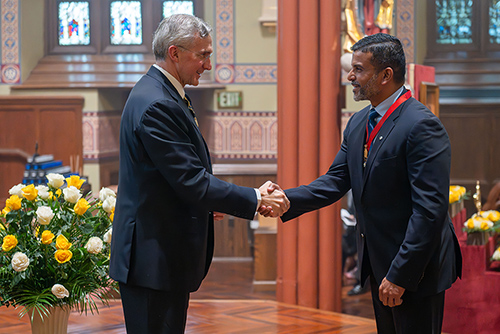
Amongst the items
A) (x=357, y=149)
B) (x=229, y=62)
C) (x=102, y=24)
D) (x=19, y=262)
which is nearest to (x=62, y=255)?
(x=19, y=262)

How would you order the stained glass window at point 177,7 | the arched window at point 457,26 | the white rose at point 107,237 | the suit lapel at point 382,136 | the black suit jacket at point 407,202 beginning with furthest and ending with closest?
the stained glass window at point 177,7
the arched window at point 457,26
the white rose at point 107,237
the suit lapel at point 382,136
the black suit jacket at point 407,202

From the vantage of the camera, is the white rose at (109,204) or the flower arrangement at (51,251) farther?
the white rose at (109,204)

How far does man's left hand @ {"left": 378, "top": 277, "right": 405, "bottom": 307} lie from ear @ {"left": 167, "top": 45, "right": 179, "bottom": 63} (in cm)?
97

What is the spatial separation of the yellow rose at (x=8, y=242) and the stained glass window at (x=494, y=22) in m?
5.63

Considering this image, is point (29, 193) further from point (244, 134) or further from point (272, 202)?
point (244, 134)

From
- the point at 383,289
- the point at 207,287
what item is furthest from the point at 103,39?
the point at 383,289

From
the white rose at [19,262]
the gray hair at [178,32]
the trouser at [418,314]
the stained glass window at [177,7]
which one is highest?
the stained glass window at [177,7]

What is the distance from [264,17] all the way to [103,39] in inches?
73.0

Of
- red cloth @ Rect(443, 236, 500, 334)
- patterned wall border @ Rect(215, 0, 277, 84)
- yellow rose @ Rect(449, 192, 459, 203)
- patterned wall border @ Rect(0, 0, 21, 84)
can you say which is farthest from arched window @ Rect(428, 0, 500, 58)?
patterned wall border @ Rect(0, 0, 21, 84)

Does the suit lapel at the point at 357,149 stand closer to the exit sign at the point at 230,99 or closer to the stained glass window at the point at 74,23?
the exit sign at the point at 230,99

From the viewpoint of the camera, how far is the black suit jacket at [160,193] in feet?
7.11

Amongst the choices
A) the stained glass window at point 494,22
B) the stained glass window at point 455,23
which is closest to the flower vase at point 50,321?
the stained glass window at point 455,23

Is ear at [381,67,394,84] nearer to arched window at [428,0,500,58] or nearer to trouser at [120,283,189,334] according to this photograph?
trouser at [120,283,189,334]

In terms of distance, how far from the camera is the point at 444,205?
217cm
